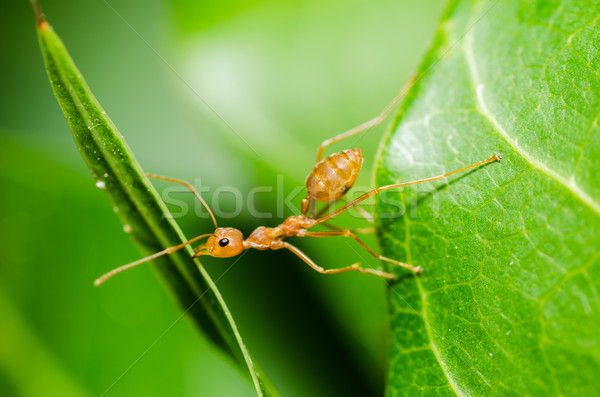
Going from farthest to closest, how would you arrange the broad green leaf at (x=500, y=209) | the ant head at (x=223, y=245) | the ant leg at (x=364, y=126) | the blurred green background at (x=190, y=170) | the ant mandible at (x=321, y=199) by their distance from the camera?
the ant leg at (x=364, y=126), the ant head at (x=223, y=245), the ant mandible at (x=321, y=199), the blurred green background at (x=190, y=170), the broad green leaf at (x=500, y=209)

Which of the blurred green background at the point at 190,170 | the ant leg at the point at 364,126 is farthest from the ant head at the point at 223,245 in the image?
the ant leg at the point at 364,126

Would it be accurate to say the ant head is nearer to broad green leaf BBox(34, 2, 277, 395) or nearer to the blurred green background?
the blurred green background

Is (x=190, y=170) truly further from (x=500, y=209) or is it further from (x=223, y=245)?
(x=500, y=209)

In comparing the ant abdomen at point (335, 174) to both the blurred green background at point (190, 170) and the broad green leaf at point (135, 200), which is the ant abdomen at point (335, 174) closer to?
the blurred green background at point (190, 170)

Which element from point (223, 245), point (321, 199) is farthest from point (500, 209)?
point (223, 245)

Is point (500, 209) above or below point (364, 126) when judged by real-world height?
below

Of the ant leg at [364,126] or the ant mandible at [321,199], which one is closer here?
the ant mandible at [321,199]

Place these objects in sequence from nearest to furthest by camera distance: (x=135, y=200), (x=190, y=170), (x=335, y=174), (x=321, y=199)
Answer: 1. (x=135, y=200)
2. (x=335, y=174)
3. (x=321, y=199)
4. (x=190, y=170)

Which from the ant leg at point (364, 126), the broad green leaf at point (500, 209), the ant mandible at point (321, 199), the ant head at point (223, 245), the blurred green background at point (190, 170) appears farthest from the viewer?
the ant leg at point (364, 126)
